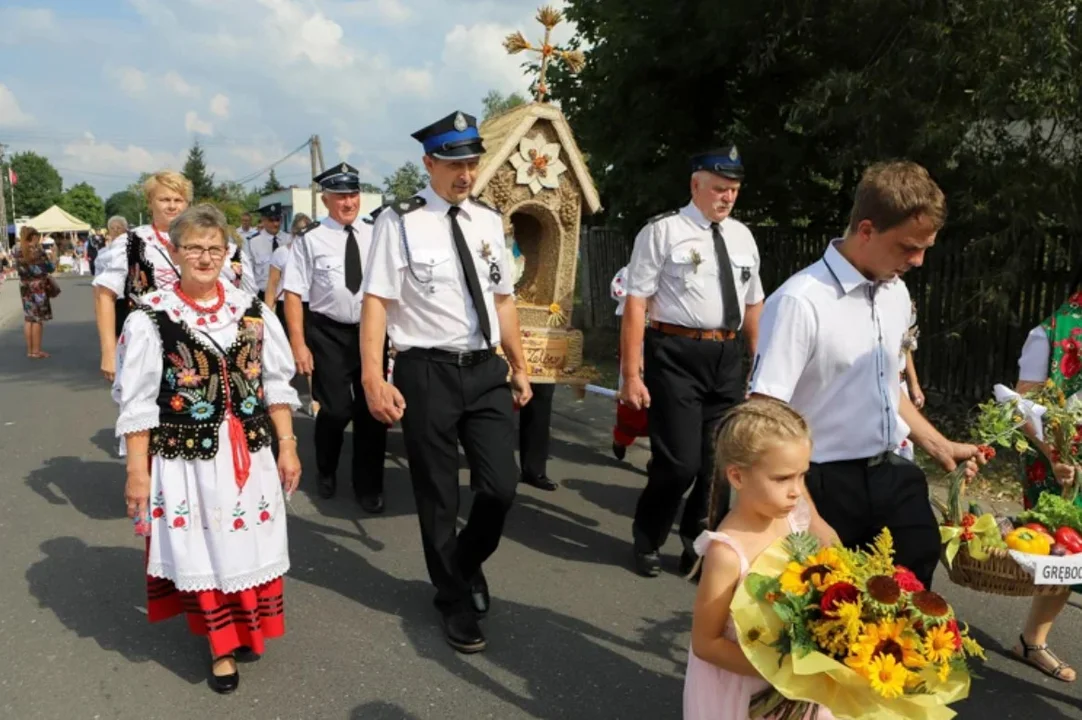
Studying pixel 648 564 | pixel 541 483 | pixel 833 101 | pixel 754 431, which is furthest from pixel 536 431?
pixel 754 431

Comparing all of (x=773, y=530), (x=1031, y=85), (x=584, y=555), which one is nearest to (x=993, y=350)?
(x=1031, y=85)

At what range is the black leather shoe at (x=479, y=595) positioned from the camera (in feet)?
13.0

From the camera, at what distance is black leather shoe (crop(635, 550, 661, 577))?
175 inches

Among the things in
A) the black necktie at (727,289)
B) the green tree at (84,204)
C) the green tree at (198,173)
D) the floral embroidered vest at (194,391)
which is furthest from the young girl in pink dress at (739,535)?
the green tree at (84,204)

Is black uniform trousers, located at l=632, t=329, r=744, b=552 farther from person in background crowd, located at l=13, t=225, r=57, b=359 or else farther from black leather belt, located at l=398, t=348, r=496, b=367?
person in background crowd, located at l=13, t=225, r=57, b=359

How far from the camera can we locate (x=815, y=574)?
189 cm

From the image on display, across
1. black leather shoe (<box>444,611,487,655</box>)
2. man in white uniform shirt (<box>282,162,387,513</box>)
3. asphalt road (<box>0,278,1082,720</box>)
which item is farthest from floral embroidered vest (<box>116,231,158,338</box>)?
black leather shoe (<box>444,611,487,655</box>)

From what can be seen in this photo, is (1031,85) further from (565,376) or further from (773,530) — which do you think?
(773,530)

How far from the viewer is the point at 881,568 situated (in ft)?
6.34

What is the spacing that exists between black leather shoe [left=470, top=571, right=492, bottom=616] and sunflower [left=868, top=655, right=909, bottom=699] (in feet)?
7.96

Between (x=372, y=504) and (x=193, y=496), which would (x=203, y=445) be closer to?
(x=193, y=496)

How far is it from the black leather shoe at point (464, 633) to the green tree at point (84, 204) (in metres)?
117

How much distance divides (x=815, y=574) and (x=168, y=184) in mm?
4332

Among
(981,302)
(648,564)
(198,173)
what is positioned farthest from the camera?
(198,173)
